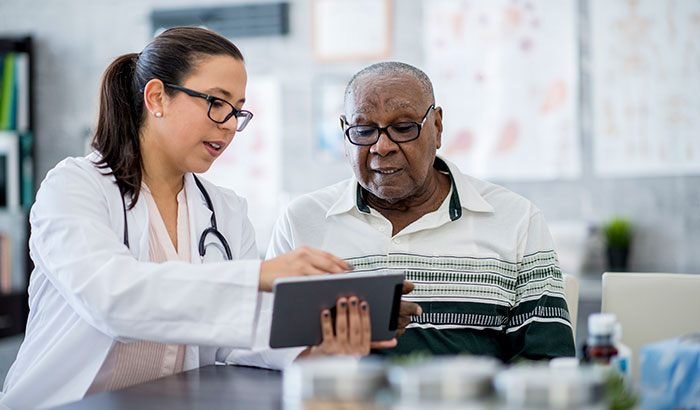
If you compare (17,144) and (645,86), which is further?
(17,144)

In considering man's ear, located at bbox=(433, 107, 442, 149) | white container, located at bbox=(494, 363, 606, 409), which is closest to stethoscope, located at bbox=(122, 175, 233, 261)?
man's ear, located at bbox=(433, 107, 442, 149)

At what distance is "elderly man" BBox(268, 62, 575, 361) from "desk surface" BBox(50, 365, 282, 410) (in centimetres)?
47

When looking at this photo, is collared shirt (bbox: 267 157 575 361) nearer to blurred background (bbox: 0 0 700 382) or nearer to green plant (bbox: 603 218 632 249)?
blurred background (bbox: 0 0 700 382)

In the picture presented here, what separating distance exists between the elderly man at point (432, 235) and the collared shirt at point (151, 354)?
428 millimetres

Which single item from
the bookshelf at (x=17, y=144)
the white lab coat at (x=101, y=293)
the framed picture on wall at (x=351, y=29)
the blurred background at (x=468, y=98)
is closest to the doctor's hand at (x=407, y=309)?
the white lab coat at (x=101, y=293)

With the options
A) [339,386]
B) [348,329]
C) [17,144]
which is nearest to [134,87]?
[348,329]

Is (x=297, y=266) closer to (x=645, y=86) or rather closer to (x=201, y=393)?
(x=201, y=393)

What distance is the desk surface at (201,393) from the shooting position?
1.22 meters

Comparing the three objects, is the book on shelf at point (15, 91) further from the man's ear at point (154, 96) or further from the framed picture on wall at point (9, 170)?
the man's ear at point (154, 96)

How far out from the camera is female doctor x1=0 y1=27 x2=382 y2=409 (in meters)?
1.33

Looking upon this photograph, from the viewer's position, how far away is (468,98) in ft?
12.3

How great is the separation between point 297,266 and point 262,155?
9.22 feet

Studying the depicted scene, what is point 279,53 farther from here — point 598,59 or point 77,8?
point 598,59

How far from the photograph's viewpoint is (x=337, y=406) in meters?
0.82
